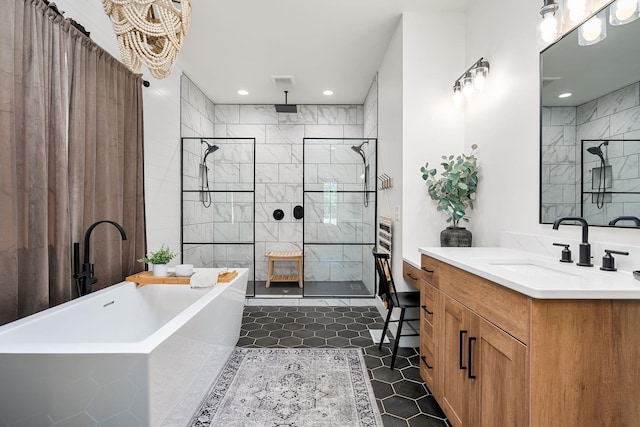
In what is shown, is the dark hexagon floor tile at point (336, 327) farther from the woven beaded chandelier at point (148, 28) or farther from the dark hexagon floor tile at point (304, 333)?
the woven beaded chandelier at point (148, 28)

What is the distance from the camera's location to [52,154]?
1858mm

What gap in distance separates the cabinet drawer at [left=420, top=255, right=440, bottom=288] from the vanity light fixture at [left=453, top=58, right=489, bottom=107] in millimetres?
1403

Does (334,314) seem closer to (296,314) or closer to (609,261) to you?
(296,314)

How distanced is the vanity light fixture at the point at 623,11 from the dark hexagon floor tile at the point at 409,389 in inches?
88.8

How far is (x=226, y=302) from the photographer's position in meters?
2.41

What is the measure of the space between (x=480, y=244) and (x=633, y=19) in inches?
63.8

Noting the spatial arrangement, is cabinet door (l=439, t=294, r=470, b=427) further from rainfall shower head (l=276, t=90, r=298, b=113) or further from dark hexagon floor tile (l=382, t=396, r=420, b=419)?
rainfall shower head (l=276, t=90, r=298, b=113)

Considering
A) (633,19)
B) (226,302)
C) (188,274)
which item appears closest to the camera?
(633,19)

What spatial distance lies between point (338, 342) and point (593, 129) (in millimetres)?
2427

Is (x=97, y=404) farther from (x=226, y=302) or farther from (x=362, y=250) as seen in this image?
(x=362, y=250)

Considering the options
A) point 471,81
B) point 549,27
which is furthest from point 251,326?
point 549,27

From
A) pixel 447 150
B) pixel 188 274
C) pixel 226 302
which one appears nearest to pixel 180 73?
pixel 188 274

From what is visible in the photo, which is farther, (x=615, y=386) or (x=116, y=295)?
(x=116, y=295)

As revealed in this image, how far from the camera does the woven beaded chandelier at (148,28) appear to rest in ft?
4.17
